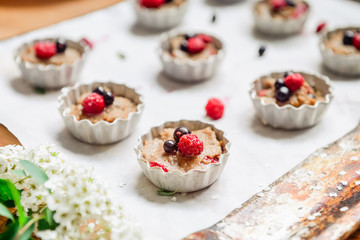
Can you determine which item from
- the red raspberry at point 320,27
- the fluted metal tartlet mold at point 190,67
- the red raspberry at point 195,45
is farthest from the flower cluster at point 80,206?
the red raspberry at point 320,27

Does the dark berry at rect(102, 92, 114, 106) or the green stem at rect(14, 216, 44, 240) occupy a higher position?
the dark berry at rect(102, 92, 114, 106)

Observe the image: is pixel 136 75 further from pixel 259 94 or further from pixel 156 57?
pixel 259 94

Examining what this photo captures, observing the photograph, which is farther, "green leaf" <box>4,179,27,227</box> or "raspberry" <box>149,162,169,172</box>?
"raspberry" <box>149,162,169,172</box>

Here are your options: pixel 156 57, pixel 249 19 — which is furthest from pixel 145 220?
pixel 249 19

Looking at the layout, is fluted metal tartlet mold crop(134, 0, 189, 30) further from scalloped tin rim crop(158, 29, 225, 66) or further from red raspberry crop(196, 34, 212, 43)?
red raspberry crop(196, 34, 212, 43)

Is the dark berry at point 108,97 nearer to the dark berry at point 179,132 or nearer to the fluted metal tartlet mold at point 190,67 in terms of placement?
the dark berry at point 179,132

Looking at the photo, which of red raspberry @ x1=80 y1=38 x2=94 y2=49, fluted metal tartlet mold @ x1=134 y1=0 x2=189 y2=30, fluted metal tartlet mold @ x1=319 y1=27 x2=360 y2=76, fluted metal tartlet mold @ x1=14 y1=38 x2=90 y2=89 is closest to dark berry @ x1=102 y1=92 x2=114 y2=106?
fluted metal tartlet mold @ x1=14 y1=38 x2=90 y2=89

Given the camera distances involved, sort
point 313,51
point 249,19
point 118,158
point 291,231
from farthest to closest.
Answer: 1. point 249,19
2. point 313,51
3. point 118,158
4. point 291,231
